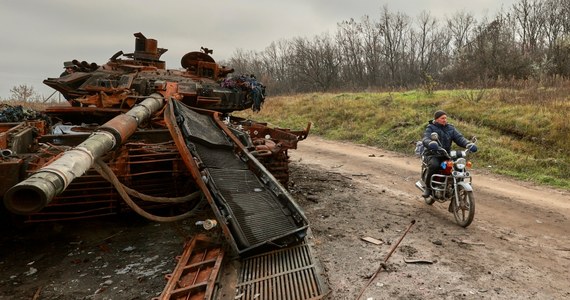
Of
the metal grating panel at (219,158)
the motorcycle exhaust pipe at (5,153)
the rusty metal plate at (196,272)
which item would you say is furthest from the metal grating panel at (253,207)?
the motorcycle exhaust pipe at (5,153)

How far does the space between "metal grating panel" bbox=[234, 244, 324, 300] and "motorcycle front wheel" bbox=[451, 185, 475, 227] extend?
2426 mm

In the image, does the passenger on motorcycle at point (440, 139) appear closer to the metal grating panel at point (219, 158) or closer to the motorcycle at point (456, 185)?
the motorcycle at point (456, 185)

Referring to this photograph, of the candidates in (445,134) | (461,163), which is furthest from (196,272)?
(445,134)

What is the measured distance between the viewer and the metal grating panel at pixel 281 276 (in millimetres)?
3529

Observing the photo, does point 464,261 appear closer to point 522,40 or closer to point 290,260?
point 290,260

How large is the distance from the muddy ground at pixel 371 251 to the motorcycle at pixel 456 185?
196 millimetres

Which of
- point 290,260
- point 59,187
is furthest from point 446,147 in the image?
point 59,187

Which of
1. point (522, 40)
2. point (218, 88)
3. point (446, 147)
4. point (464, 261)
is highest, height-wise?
point (522, 40)

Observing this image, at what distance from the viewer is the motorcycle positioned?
5.53 meters

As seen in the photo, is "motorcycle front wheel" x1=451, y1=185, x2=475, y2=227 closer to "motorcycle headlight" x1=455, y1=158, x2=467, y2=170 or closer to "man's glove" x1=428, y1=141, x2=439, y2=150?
"motorcycle headlight" x1=455, y1=158, x2=467, y2=170

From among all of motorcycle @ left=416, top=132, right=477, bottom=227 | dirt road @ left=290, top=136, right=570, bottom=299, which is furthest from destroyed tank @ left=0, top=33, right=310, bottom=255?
motorcycle @ left=416, top=132, right=477, bottom=227

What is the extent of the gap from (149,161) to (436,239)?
3.49m

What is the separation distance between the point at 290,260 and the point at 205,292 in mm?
999

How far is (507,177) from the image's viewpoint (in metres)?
9.07
